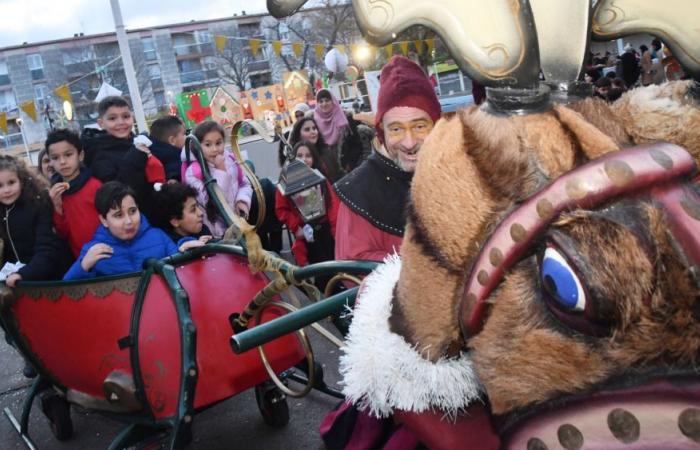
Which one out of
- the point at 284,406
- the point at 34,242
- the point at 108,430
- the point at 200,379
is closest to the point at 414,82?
the point at 200,379

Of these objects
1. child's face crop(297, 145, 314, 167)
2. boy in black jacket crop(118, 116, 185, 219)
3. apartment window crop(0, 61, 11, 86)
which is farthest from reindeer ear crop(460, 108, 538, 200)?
apartment window crop(0, 61, 11, 86)

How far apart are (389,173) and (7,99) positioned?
54808 mm

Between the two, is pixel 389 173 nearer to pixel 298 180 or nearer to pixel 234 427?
pixel 298 180

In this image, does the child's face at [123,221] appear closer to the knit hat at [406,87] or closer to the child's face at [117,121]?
the knit hat at [406,87]

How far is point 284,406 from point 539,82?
271 centimetres

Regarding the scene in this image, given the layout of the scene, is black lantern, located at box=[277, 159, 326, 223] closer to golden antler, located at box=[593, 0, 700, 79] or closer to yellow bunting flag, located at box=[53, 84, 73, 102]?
golden antler, located at box=[593, 0, 700, 79]

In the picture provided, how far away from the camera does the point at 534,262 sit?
2.35ft

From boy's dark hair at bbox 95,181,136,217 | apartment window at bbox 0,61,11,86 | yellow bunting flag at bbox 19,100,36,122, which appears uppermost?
apartment window at bbox 0,61,11,86

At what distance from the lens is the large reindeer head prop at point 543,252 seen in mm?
626

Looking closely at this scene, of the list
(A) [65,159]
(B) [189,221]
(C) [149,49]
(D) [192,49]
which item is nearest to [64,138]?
(A) [65,159]

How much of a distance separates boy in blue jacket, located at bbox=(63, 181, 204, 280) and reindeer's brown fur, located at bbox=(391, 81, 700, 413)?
6.60ft

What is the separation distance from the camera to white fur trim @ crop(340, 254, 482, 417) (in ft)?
2.68

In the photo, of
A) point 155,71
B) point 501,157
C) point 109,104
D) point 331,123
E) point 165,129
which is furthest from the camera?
point 155,71

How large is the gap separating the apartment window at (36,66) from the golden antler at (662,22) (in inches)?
2140
